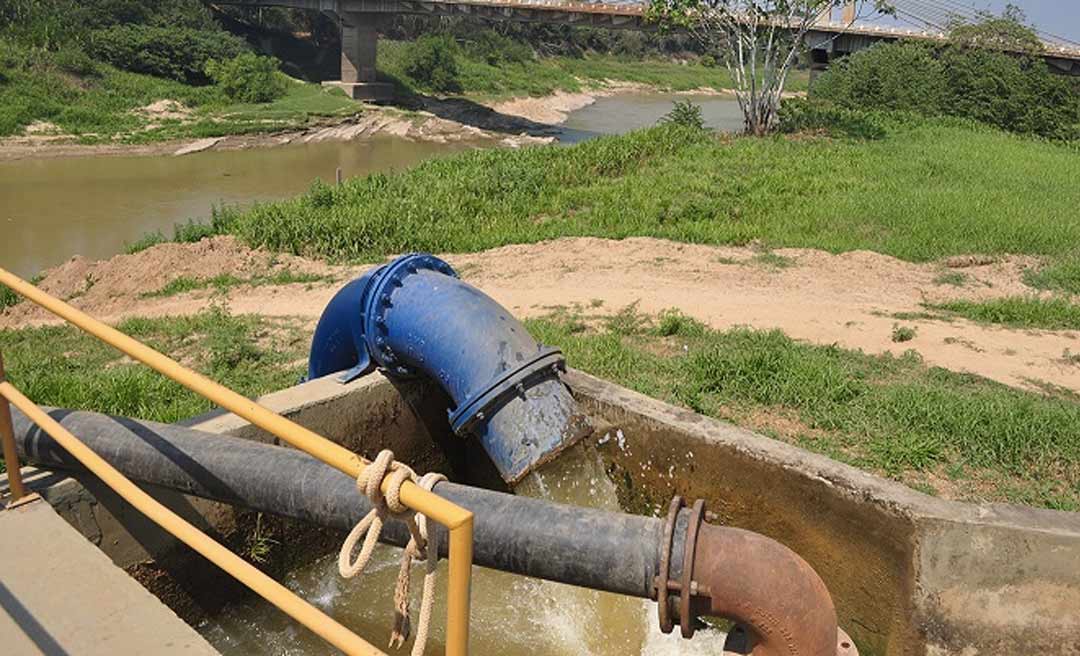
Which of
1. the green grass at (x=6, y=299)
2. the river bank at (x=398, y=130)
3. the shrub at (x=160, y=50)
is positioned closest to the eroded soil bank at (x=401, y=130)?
the river bank at (x=398, y=130)

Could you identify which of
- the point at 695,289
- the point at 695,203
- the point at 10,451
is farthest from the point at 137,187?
the point at 10,451

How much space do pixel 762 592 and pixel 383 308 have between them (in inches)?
112

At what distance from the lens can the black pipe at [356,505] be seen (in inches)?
111

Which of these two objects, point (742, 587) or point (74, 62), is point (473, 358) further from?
point (74, 62)

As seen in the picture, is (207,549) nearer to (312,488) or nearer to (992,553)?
(312,488)

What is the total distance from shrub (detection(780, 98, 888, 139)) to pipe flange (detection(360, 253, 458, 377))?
18.2 metres

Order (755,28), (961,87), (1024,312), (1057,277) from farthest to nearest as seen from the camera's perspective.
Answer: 1. (961,87)
2. (755,28)
3. (1057,277)
4. (1024,312)

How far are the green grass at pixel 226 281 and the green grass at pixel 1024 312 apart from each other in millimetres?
6935

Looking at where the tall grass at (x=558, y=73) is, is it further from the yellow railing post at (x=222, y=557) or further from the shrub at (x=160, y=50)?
the yellow railing post at (x=222, y=557)

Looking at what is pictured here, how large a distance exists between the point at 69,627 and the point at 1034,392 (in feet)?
20.8

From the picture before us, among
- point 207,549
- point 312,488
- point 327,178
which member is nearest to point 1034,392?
point 312,488

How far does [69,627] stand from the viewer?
2883mm

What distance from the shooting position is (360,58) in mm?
40500

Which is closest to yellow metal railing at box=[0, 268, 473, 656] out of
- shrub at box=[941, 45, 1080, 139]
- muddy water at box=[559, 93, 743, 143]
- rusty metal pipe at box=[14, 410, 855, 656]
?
rusty metal pipe at box=[14, 410, 855, 656]
